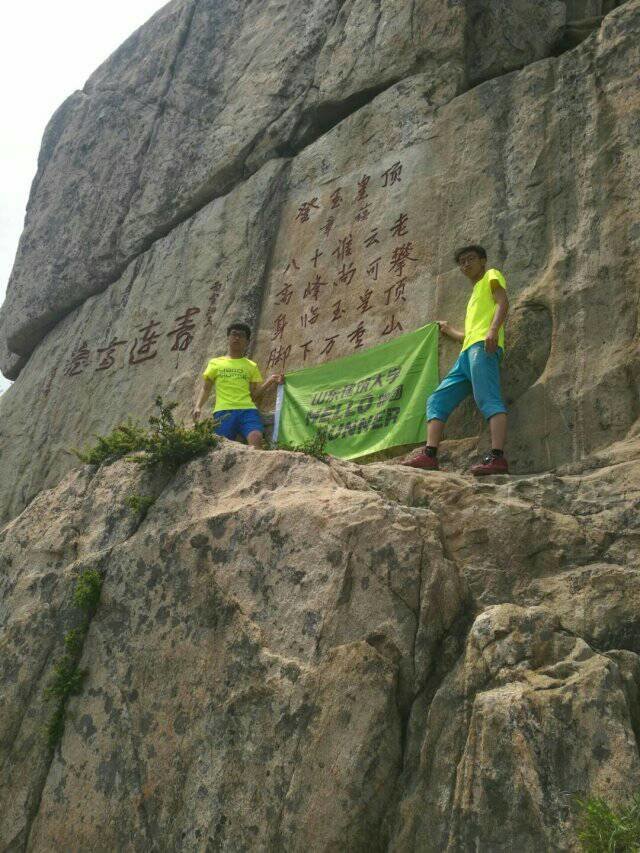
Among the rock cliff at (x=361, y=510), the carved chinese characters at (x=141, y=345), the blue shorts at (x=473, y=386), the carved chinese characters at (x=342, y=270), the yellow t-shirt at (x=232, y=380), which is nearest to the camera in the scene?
the rock cliff at (x=361, y=510)

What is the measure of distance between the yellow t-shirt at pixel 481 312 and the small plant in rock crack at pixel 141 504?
266 centimetres

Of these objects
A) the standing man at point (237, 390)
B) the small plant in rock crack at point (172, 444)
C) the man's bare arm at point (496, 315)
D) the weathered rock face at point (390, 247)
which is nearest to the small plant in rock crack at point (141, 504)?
the small plant in rock crack at point (172, 444)

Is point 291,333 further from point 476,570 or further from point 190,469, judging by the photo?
point 476,570

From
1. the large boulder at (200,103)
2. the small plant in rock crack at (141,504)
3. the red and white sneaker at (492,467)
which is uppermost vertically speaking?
the large boulder at (200,103)

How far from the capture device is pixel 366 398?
291 inches

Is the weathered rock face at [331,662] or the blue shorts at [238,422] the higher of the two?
the blue shorts at [238,422]

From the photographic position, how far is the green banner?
697cm

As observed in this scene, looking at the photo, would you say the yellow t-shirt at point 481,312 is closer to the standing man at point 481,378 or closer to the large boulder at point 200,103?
the standing man at point 481,378

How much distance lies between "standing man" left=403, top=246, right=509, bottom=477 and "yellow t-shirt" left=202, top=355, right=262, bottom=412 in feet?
7.41

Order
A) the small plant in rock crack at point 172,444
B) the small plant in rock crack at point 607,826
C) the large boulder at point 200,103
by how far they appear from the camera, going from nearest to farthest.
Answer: the small plant in rock crack at point 607,826 < the small plant in rock crack at point 172,444 < the large boulder at point 200,103

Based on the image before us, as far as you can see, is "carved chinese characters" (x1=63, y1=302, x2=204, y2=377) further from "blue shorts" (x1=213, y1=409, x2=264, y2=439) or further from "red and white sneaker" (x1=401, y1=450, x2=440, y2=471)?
"red and white sneaker" (x1=401, y1=450, x2=440, y2=471)

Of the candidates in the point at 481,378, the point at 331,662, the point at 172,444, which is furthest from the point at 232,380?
the point at 331,662

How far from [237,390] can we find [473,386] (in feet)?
8.97

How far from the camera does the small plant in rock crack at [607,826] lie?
307 centimetres
